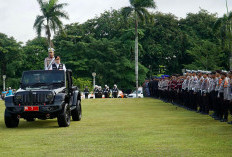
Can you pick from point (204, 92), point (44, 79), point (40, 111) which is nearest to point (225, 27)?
point (204, 92)

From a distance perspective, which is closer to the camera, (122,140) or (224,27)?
(122,140)

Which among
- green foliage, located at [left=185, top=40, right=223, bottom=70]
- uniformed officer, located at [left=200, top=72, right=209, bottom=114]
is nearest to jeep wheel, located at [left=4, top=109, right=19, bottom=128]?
uniformed officer, located at [left=200, top=72, right=209, bottom=114]

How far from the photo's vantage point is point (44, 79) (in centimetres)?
1598

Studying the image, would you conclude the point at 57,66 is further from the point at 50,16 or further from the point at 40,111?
the point at 50,16

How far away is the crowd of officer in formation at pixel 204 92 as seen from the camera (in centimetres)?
1640

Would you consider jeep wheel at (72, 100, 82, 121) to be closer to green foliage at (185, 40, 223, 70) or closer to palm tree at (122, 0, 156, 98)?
palm tree at (122, 0, 156, 98)

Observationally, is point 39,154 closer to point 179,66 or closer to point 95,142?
point 95,142

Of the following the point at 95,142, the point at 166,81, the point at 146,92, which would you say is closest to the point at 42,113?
the point at 95,142

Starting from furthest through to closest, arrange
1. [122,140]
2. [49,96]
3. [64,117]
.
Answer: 1. [64,117]
2. [49,96]
3. [122,140]

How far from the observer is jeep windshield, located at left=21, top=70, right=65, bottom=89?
1582 centimetres

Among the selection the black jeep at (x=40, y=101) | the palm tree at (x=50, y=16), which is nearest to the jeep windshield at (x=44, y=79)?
the black jeep at (x=40, y=101)

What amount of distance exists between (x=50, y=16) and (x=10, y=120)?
36.0m

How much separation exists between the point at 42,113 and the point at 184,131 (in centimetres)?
475

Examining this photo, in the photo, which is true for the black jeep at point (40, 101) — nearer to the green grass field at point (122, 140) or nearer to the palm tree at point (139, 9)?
the green grass field at point (122, 140)
